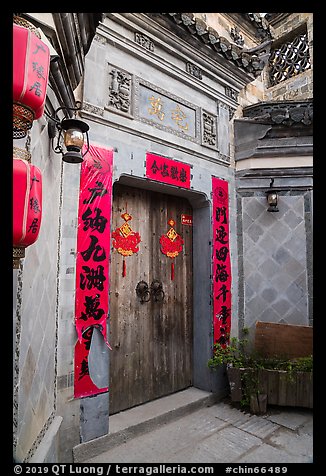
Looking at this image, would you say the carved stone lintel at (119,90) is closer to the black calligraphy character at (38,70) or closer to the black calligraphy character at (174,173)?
the black calligraphy character at (174,173)

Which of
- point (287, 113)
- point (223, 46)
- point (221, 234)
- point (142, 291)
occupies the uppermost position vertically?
point (223, 46)

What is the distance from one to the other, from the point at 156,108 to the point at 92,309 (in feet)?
9.97

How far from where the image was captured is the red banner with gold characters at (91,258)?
3.55m

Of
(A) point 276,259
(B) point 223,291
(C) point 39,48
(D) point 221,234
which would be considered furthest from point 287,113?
(C) point 39,48

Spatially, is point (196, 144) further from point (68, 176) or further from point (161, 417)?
point (161, 417)

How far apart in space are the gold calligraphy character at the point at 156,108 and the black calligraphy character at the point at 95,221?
1804mm

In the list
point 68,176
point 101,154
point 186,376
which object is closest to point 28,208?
point 68,176

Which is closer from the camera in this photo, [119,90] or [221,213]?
[119,90]

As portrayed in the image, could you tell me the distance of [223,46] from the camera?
528 centimetres

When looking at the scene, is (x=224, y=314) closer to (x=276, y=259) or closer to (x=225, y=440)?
(x=276, y=259)

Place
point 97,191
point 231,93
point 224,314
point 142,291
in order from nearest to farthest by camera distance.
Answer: point 97,191 < point 142,291 < point 224,314 < point 231,93

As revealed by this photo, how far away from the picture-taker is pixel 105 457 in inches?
134

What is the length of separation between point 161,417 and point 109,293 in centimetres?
181
